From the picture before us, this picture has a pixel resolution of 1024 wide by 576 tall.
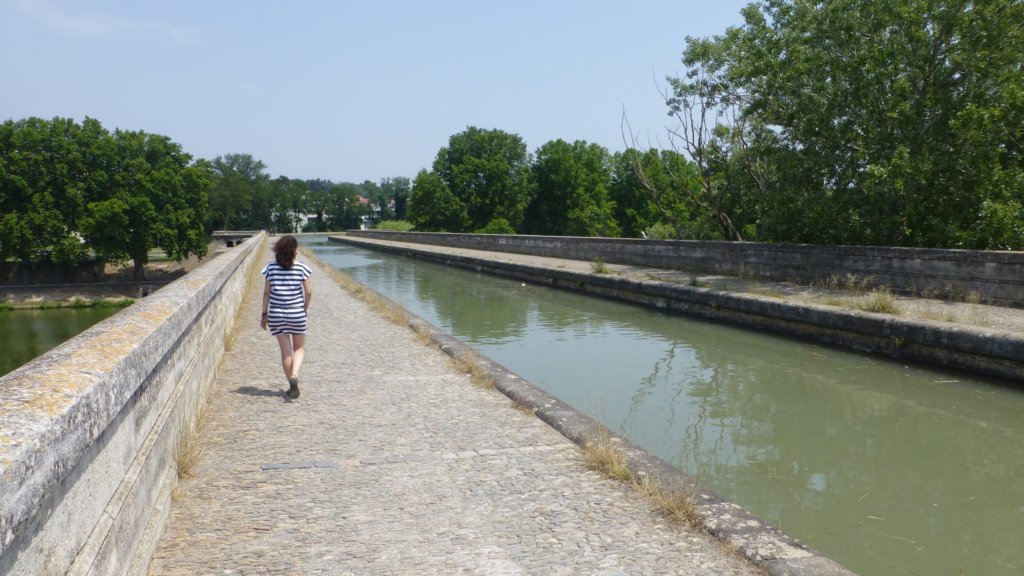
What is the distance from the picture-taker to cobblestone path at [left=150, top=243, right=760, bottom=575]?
3316 mm

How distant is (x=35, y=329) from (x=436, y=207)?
116ft

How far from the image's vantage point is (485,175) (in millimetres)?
73625

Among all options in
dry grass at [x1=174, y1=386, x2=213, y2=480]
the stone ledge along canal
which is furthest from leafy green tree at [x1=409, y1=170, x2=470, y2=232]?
dry grass at [x1=174, y1=386, x2=213, y2=480]

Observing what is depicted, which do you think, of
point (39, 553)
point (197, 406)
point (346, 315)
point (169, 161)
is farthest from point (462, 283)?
point (169, 161)

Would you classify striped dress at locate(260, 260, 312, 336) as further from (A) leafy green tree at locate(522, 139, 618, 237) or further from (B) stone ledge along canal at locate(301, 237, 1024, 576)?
(A) leafy green tree at locate(522, 139, 618, 237)

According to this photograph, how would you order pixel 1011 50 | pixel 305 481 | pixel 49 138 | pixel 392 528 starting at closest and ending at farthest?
pixel 392 528 < pixel 305 481 < pixel 1011 50 < pixel 49 138

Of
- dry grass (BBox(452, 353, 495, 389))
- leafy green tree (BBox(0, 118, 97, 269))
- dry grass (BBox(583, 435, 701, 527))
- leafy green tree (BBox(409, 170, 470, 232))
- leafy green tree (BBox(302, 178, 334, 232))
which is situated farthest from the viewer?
leafy green tree (BBox(302, 178, 334, 232))

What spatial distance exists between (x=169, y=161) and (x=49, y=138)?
9.99 metres

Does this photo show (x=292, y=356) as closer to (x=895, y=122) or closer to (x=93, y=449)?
(x=93, y=449)

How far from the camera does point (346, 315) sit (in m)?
13.2

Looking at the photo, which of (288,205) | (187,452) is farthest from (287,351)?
(288,205)

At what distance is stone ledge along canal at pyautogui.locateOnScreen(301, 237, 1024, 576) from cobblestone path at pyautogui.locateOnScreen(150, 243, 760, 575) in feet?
4.51

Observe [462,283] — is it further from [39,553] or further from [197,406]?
[39,553]

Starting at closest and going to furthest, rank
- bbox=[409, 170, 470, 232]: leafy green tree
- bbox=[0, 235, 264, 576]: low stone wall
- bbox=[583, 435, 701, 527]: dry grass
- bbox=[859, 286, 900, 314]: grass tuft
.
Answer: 1. bbox=[0, 235, 264, 576]: low stone wall
2. bbox=[583, 435, 701, 527]: dry grass
3. bbox=[859, 286, 900, 314]: grass tuft
4. bbox=[409, 170, 470, 232]: leafy green tree
